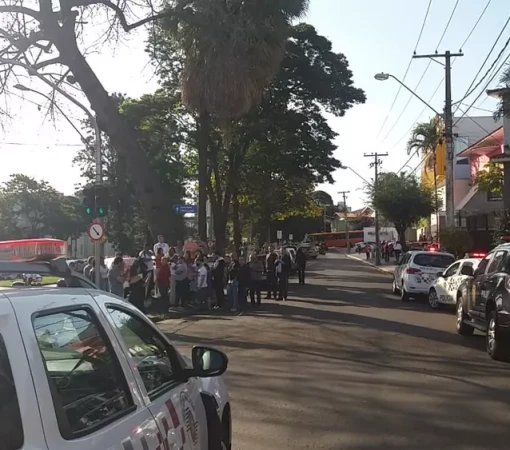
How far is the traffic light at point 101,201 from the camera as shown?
781 inches

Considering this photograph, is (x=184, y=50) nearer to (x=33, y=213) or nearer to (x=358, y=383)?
(x=358, y=383)

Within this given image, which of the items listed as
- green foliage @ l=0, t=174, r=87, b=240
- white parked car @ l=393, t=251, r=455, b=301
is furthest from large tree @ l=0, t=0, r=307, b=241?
green foliage @ l=0, t=174, r=87, b=240

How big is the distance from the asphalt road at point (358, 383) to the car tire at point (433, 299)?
2578 millimetres

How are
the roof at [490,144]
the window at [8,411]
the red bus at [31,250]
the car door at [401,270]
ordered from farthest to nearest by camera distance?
1. the roof at [490,144]
2. the car door at [401,270]
3. the red bus at [31,250]
4. the window at [8,411]

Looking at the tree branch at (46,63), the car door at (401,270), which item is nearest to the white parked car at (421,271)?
the car door at (401,270)

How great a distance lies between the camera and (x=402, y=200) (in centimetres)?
5191

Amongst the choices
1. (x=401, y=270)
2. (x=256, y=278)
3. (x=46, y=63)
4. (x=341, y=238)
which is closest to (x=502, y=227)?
(x=401, y=270)

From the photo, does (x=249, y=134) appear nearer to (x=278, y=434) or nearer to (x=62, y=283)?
(x=278, y=434)

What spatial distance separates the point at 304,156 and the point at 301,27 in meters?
6.50

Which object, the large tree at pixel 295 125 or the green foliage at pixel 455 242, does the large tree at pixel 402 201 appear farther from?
the green foliage at pixel 455 242

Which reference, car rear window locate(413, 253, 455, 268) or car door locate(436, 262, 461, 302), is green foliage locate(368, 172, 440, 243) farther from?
car door locate(436, 262, 461, 302)

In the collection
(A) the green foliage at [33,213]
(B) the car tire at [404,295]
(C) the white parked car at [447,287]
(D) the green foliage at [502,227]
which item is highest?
(A) the green foliage at [33,213]

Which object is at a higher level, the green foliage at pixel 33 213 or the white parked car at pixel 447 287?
the green foliage at pixel 33 213

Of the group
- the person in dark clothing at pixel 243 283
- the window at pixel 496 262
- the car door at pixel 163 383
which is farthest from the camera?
the person in dark clothing at pixel 243 283
